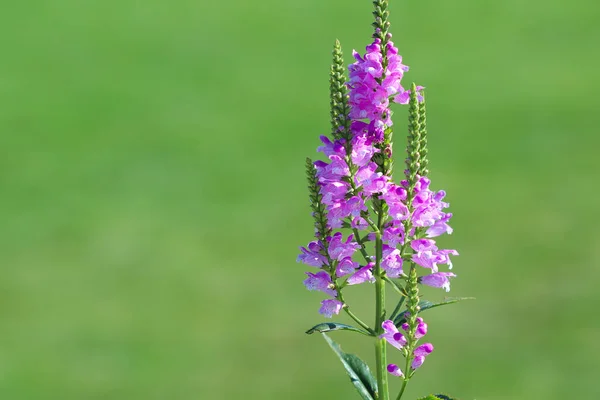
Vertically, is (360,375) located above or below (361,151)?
below

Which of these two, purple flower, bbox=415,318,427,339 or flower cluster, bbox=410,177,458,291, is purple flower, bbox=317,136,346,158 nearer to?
flower cluster, bbox=410,177,458,291

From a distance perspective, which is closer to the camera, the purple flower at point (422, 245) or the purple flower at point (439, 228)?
the purple flower at point (422, 245)

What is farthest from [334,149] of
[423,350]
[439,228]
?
[423,350]

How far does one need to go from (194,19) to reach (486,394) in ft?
20.8

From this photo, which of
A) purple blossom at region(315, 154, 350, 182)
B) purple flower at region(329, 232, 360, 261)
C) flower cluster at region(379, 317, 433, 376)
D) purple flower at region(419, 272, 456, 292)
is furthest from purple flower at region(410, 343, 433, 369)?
purple blossom at region(315, 154, 350, 182)

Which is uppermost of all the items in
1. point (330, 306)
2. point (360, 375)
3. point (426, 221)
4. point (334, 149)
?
point (334, 149)

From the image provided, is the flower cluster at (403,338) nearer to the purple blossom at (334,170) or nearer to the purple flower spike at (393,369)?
the purple flower spike at (393,369)

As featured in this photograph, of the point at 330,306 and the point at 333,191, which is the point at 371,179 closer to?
the point at 333,191

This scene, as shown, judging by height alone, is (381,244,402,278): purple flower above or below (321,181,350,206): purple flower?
below

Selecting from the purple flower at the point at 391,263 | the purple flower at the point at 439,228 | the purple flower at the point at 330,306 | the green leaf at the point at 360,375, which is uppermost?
the purple flower at the point at 439,228

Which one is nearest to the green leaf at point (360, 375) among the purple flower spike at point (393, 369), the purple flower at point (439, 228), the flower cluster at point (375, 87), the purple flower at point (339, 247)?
the purple flower spike at point (393, 369)

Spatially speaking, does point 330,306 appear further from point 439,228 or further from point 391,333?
point 439,228

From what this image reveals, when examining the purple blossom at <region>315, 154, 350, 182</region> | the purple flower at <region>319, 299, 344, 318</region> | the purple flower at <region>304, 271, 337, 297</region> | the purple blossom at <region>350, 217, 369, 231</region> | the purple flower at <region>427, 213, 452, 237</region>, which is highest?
the purple blossom at <region>315, 154, 350, 182</region>

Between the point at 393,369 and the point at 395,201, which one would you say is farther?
→ the point at 393,369
